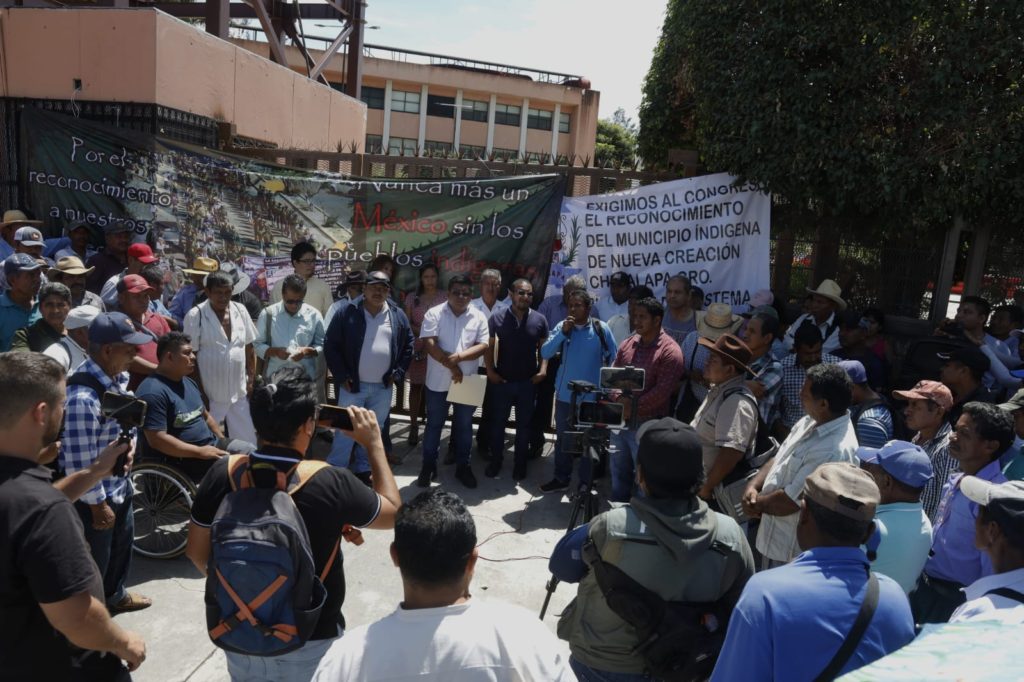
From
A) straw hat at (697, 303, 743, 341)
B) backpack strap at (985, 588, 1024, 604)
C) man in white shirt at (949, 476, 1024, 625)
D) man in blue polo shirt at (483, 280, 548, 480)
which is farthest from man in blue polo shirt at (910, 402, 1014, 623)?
man in blue polo shirt at (483, 280, 548, 480)

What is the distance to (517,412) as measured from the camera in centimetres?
648

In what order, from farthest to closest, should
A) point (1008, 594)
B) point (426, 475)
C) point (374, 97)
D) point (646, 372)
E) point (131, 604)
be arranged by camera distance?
point (374, 97)
point (426, 475)
point (646, 372)
point (131, 604)
point (1008, 594)

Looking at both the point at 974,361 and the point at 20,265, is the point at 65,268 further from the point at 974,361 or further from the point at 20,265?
the point at 974,361

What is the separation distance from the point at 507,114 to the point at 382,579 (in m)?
39.5

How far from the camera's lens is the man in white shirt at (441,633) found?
1.64m

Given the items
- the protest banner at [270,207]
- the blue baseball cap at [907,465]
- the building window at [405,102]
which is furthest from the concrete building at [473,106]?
the blue baseball cap at [907,465]

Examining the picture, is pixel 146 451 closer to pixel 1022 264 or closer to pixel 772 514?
pixel 772 514

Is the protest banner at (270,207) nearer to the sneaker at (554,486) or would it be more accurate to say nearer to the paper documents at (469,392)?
the paper documents at (469,392)

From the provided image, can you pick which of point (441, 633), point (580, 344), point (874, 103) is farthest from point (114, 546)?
point (874, 103)

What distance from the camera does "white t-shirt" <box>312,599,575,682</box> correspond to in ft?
5.38

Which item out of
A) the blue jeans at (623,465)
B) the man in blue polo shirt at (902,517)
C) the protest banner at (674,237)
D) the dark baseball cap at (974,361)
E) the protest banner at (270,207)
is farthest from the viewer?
the protest banner at (270,207)

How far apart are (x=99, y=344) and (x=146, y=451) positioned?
146 centimetres

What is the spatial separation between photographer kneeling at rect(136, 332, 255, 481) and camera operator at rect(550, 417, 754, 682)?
2637mm

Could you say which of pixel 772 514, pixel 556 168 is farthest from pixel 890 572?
pixel 556 168
